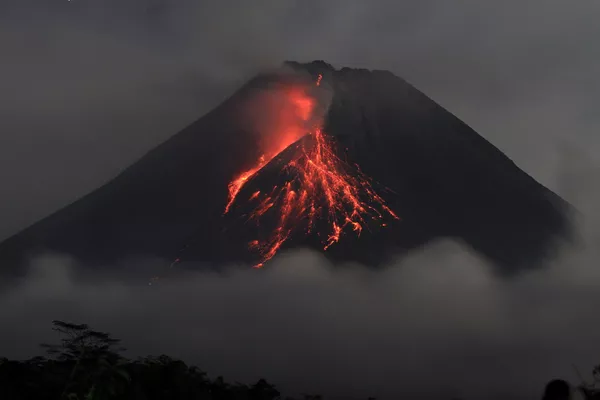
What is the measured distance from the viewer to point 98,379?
28938 millimetres

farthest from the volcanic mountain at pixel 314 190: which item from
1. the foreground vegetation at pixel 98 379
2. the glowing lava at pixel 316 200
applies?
the foreground vegetation at pixel 98 379

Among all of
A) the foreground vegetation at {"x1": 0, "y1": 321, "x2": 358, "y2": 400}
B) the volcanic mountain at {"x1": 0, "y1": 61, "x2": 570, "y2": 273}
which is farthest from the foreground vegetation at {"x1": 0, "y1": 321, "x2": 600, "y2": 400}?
the volcanic mountain at {"x1": 0, "y1": 61, "x2": 570, "y2": 273}

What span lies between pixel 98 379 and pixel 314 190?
8792 cm

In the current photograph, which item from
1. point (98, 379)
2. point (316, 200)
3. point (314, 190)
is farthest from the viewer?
point (314, 190)

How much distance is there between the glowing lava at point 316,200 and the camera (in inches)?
4414

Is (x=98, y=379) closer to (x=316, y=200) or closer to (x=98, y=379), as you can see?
(x=98, y=379)

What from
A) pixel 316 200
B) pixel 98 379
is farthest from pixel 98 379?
pixel 316 200

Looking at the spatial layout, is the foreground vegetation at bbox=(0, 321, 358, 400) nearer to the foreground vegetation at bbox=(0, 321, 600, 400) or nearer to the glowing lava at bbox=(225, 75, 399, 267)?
the foreground vegetation at bbox=(0, 321, 600, 400)

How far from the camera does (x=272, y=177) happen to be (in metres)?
117

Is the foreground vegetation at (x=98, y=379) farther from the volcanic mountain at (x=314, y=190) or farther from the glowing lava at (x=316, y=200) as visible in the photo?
the volcanic mountain at (x=314, y=190)

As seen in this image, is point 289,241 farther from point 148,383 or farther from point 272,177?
point 148,383

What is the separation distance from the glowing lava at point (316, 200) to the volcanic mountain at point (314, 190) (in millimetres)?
228

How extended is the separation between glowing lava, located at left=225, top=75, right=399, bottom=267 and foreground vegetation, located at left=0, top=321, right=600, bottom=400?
65057mm

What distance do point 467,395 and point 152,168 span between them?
77.6 m
